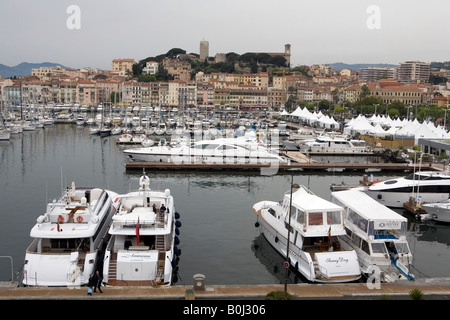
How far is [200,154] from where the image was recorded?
3572 cm

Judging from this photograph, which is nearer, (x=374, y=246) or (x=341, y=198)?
(x=374, y=246)

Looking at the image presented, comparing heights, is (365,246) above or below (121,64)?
below

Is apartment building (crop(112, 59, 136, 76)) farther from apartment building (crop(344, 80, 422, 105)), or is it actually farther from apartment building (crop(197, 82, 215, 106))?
apartment building (crop(344, 80, 422, 105))

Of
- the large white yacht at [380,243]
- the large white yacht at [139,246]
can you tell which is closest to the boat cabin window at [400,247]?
the large white yacht at [380,243]

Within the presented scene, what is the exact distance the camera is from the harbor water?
16641mm

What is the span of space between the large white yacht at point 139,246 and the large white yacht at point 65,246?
2.08 ft

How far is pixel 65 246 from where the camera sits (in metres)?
14.4

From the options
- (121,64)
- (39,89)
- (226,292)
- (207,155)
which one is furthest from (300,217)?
(121,64)

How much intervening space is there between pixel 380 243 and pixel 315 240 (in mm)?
2207

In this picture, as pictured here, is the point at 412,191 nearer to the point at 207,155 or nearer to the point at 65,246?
the point at 207,155

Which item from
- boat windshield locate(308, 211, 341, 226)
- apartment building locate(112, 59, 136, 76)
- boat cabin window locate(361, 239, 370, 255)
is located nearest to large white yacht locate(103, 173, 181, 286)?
boat windshield locate(308, 211, 341, 226)

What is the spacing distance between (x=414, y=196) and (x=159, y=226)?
15.4 metres

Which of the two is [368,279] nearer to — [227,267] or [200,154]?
[227,267]
